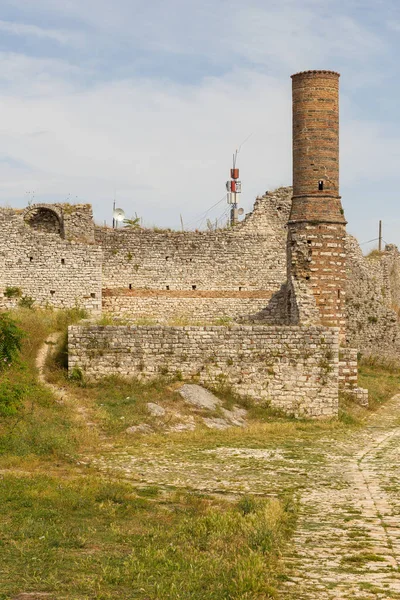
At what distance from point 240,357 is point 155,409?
2.98 meters

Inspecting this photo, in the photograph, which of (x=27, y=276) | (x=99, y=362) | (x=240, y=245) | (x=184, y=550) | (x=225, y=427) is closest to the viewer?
(x=184, y=550)

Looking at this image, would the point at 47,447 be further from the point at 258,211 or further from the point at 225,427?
the point at 258,211

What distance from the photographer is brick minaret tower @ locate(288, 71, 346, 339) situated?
989 inches

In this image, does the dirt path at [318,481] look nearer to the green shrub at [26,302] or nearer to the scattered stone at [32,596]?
the scattered stone at [32,596]

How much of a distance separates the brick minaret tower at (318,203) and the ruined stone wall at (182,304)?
17.7 feet

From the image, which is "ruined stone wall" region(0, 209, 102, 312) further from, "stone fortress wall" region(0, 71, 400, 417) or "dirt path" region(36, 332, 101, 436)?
"dirt path" region(36, 332, 101, 436)

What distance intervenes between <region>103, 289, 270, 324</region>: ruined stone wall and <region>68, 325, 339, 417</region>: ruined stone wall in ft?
28.1

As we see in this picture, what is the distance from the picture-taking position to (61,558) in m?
9.53

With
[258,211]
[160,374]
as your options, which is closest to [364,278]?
[258,211]

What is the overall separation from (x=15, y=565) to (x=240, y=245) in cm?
2260

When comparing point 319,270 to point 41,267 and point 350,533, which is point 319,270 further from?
point 350,533

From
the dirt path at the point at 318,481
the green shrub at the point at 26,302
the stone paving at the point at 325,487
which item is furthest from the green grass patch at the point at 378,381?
the green shrub at the point at 26,302

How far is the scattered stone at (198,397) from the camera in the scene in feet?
65.3

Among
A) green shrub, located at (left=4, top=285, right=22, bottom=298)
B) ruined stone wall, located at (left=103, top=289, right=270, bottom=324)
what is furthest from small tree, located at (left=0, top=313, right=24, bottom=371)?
ruined stone wall, located at (left=103, top=289, right=270, bottom=324)
